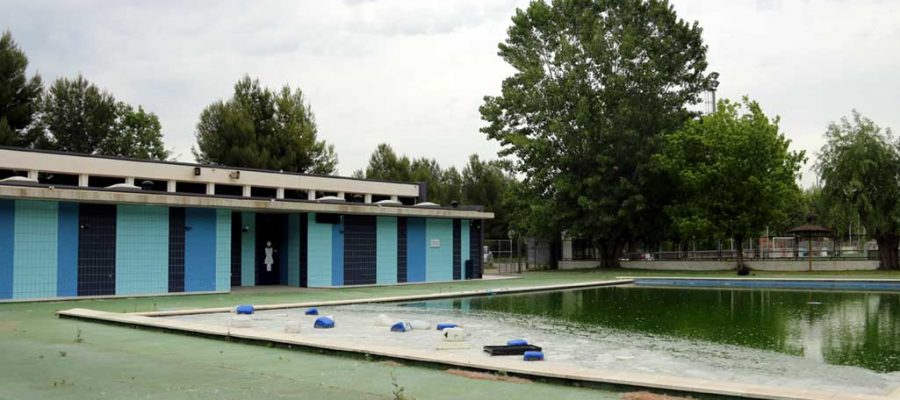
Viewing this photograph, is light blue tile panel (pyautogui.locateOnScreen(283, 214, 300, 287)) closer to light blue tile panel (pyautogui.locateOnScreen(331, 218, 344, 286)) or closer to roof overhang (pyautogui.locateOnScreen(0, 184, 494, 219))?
light blue tile panel (pyautogui.locateOnScreen(331, 218, 344, 286))

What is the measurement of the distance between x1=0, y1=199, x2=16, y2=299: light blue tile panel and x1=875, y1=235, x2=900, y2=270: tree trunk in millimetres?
32753

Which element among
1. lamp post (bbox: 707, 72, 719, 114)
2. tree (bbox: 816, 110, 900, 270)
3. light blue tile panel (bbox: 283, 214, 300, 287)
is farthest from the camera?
lamp post (bbox: 707, 72, 719, 114)

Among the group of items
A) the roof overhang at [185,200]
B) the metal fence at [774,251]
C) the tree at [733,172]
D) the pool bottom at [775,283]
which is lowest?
the pool bottom at [775,283]

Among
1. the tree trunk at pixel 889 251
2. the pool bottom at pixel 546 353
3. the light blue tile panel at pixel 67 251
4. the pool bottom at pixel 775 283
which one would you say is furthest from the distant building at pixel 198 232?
the tree trunk at pixel 889 251

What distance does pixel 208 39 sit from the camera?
25.8 m

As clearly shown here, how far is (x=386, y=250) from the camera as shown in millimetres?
27000

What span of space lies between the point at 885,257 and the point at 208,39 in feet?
95.8

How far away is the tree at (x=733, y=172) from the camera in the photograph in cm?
3431

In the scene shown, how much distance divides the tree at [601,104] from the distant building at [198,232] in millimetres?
8775

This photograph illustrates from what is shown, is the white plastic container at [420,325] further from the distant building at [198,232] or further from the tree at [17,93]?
the tree at [17,93]

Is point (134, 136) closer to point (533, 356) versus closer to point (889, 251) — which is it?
point (889, 251)

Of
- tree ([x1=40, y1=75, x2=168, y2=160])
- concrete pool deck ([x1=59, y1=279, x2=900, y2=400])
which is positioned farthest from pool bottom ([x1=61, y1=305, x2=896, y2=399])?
tree ([x1=40, y1=75, x2=168, y2=160])

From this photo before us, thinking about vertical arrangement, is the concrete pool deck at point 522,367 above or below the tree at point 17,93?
below

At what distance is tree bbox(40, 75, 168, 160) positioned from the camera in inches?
1683
